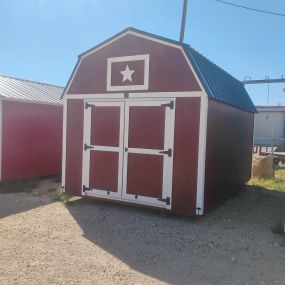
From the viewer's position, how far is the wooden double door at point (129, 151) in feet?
21.9

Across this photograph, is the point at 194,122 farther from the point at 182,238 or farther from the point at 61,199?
the point at 61,199

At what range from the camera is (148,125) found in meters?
6.81

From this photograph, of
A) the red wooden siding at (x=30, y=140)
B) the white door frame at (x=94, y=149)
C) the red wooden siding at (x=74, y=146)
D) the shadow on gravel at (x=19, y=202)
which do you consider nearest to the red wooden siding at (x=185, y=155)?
the white door frame at (x=94, y=149)

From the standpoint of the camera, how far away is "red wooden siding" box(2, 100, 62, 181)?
32.3 feet

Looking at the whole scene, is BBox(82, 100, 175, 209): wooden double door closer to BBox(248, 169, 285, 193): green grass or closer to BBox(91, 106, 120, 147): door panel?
BBox(91, 106, 120, 147): door panel

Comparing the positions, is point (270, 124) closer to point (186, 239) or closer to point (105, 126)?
point (105, 126)

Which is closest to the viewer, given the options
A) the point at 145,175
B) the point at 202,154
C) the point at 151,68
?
the point at 202,154

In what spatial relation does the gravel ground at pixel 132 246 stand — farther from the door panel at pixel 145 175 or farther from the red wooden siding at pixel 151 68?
the red wooden siding at pixel 151 68

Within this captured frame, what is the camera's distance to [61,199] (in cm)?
796

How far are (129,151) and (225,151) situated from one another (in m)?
2.26

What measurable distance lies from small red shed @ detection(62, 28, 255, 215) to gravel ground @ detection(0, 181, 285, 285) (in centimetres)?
51

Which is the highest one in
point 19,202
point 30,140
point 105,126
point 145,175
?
point 105,126

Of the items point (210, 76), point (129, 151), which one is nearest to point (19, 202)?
point (129, 151)

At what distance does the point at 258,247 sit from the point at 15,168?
294 inches
